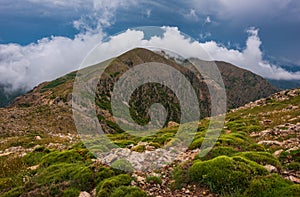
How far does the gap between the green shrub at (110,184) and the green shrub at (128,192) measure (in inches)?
14.9

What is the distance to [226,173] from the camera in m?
11.5

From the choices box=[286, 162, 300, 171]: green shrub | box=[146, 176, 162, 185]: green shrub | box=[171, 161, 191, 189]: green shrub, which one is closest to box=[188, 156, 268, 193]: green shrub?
box=[171, 161, 191, 189]: green shrub

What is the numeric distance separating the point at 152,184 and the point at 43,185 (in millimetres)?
5422

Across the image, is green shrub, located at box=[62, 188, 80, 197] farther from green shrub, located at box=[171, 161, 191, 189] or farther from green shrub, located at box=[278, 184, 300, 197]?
green shrub, located at box=[278, 184, 300, 197]

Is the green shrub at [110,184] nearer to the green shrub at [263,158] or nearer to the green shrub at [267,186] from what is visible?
the green shrub at [267,186]

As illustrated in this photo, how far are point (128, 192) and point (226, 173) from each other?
4.15 meters

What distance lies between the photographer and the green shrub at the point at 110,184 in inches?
452

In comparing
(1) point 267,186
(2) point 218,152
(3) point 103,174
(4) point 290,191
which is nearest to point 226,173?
(1) point 267,186

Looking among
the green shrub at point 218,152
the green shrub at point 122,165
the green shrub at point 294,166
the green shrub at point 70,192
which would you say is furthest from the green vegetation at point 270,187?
the green shrub at point 70,192

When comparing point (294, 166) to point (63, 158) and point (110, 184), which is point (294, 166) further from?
point (63, 158)

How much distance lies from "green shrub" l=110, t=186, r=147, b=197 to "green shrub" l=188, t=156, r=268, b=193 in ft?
8.25

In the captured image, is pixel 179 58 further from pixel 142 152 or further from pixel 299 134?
pixel 299 134

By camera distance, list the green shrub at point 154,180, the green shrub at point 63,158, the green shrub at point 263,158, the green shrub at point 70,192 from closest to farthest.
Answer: the green shrub at point 70,192 → the green shrub at point 154,180 → the green shrub at point 263,158 → the green shrub at point 63,158

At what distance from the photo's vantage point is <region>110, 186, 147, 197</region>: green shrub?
10953 millimetres
